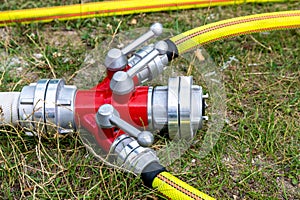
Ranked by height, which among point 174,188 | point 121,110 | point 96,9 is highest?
point 96,9

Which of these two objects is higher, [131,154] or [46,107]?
Answer: [46,107]

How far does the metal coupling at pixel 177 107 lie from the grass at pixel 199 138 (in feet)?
0.65

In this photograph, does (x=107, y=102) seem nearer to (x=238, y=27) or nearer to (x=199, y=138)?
(x=199, y=138)

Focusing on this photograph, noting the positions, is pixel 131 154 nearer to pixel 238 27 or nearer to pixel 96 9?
pixel 238 27

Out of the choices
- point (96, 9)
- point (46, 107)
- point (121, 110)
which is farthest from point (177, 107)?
point (96, 9)

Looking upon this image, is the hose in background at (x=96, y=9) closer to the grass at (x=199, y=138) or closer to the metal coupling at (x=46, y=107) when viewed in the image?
the grass at (x=199, y=138)

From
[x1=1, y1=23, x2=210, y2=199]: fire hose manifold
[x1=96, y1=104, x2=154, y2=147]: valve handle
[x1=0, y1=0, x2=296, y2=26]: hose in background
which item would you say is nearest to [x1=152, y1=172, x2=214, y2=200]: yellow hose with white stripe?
[x1=1, y1=23, x2=210, y2=199]: fire hose manifold

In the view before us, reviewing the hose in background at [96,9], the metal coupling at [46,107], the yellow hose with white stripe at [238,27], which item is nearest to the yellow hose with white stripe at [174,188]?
the metal coupling at [46,107]

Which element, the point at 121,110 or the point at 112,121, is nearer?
the point at 112,121

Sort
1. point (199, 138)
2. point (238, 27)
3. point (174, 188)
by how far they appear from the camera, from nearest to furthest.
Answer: point (174, 188), point (199, 138), point (238, 27)

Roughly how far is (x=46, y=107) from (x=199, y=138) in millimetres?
683

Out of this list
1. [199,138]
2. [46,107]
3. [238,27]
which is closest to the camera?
[46,107]

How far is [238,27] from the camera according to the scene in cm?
249

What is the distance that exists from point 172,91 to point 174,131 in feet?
0.55
